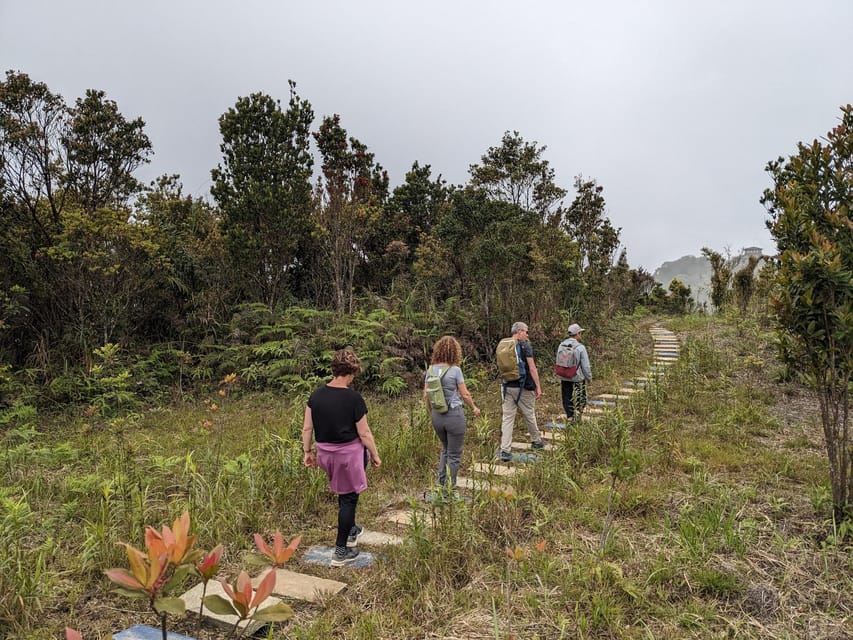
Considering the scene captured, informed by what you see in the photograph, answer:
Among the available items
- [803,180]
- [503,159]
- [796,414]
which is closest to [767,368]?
[796,414]

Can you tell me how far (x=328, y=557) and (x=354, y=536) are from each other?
26 cm

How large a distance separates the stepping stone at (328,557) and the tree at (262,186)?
8.43 metres

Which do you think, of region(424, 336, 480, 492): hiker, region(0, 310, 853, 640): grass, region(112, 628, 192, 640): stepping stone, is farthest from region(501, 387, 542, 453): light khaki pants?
region(112, 628, 192, 640): stepping stone

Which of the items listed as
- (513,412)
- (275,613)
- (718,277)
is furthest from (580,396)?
(718,277)

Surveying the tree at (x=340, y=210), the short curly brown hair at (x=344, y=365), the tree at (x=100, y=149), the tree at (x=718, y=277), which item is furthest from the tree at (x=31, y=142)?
the tree at (x=718, y=277)

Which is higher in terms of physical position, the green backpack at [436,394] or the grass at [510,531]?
the green backpack at [436,394]

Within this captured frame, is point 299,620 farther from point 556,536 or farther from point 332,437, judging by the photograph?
point 556,536

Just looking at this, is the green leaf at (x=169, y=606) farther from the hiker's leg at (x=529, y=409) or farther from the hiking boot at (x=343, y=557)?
the hiker's leg at (x=529, y=409)

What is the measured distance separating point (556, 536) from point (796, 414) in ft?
17.6

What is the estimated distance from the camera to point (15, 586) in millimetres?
Answer: 3010

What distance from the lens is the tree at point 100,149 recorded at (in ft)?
32.3

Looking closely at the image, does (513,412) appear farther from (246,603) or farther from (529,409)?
(246,603)

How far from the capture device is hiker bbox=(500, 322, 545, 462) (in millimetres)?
6125

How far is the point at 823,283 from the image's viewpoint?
143 inches
